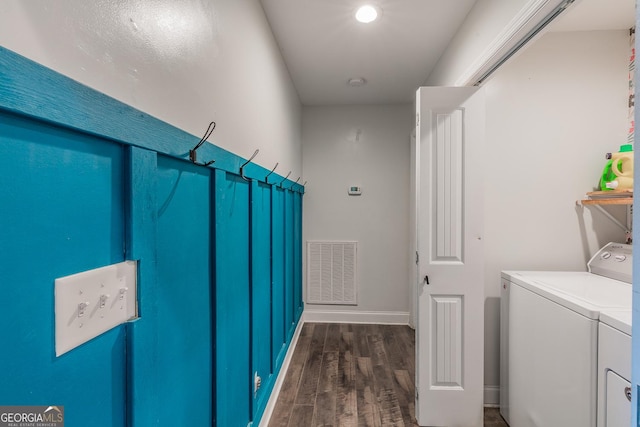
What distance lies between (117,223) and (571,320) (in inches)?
71.8

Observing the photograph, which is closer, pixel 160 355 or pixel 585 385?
pixel 160 355

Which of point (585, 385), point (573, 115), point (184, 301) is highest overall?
point (573, 115)

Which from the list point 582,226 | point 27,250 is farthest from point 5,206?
point 582,226

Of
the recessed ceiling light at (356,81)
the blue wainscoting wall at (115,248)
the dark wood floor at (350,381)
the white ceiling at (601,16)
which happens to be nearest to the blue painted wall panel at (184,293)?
the blue wainscoting wall at (115,248)

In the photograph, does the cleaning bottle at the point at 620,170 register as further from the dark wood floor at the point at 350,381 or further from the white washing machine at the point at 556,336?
the dark wood floor at the point at 350,381

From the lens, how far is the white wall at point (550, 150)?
1.94 metres

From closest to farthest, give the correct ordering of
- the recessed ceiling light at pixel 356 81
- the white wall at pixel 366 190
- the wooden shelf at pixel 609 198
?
the wooden shelf at pixel 609 198 → the recessed ceiling light at pixel 356 81 → the white wall at pixel 366 190

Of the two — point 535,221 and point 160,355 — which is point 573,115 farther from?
point 160,355

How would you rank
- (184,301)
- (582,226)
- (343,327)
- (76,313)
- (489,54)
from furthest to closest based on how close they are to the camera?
1. (343,327)
2. (582,226)
3. (489,54)
4. (184,301)
5. (76,313)

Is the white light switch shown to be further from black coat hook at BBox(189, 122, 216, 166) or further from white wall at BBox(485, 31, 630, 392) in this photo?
white wall at BBox(485, 31, 630, 392)

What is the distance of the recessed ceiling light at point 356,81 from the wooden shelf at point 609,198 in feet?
6.65

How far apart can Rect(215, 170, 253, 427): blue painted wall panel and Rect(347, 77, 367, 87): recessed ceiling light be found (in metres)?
1.92

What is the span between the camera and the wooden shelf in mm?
1690

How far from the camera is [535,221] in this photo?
2010mm
